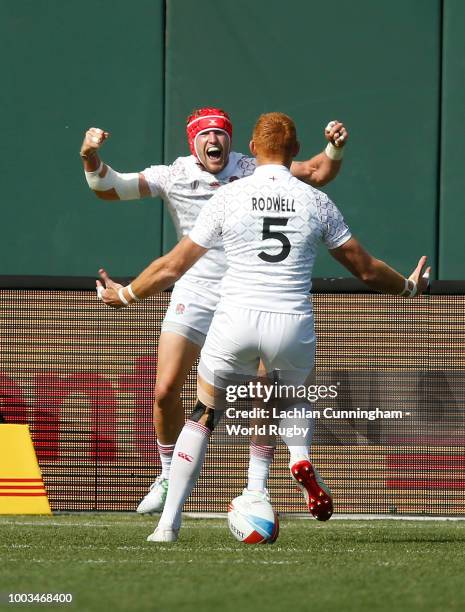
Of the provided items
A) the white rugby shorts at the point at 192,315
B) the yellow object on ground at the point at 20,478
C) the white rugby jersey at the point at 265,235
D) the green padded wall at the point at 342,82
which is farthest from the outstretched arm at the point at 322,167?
the green padded wall at the point at 342,82

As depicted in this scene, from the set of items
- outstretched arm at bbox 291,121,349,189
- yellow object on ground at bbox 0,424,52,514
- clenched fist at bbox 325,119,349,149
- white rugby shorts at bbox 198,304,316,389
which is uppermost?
clenched fist at bbox 325,119,349,149

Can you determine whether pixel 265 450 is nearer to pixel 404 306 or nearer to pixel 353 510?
pixel 353 510

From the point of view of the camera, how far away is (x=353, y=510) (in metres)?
9.56

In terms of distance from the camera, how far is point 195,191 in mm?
8320

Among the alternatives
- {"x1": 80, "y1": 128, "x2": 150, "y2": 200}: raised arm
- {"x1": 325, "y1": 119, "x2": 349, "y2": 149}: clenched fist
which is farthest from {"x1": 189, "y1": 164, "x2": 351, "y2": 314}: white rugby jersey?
{"x1": 80, "y1": 128, "x2": 150, "y2": 200}: raised arm

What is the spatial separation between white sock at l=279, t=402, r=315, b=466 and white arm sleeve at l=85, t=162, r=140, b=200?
7.07 ft

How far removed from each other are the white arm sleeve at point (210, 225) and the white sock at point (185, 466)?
0.93 metres

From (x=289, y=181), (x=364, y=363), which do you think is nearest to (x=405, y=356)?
(x=364, y=363)

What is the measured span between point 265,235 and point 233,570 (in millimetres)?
1749

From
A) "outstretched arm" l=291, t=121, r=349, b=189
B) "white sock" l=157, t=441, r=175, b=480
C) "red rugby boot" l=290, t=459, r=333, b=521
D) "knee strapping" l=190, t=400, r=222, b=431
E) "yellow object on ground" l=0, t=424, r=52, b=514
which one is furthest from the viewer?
Result: "yellow object on ground" l=0, t=424, r=52, b=514

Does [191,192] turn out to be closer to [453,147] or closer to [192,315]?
[192,315]

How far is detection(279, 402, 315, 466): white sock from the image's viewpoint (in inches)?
262

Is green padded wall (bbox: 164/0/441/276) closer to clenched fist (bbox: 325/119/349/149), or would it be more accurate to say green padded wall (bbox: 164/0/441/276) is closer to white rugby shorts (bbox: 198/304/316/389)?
clenched fist (bbox: 325/119/349/149)

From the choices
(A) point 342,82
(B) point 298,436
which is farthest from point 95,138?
(A) point 342,82
